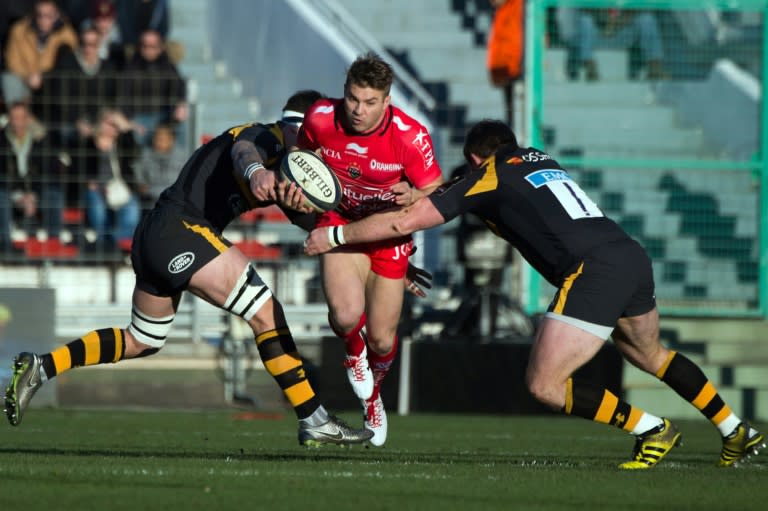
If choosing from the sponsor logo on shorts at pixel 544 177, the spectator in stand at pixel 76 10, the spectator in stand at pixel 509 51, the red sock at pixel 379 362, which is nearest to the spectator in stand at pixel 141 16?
the spectator in stand at pixel 76 10

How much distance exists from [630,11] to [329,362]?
5.29m

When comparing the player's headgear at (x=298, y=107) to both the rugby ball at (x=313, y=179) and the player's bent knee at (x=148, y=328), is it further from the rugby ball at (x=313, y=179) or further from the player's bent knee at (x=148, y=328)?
the player's bent knee at (x=148, y=328)

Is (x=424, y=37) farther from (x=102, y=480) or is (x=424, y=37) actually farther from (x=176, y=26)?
(x=102, y=480)

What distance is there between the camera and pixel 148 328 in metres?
8.72

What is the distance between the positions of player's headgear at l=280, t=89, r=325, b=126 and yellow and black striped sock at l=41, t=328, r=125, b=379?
158 cm

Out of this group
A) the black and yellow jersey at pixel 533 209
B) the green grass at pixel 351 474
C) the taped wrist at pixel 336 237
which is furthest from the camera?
the taped wrist at pixel 336 237

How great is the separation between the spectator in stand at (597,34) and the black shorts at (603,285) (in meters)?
9.10

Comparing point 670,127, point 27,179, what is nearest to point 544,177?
point 670,127

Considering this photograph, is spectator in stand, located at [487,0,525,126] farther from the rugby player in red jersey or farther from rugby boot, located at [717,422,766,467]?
rugby boot, located at [717,422,766,467]

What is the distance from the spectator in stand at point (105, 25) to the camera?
61.3ft

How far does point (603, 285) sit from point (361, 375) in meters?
2.20

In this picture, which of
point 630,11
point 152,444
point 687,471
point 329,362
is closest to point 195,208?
point 152,444

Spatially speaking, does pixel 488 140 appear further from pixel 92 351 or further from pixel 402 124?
pixel 92 351

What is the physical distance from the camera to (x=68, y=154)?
642 inches
